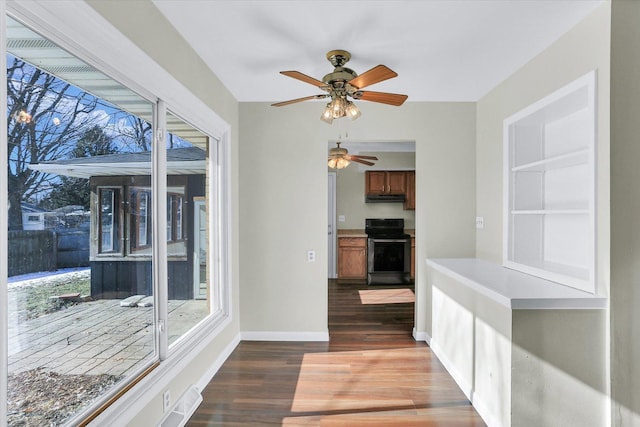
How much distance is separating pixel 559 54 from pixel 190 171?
2.71 m

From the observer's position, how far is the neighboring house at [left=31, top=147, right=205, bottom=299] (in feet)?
5.49

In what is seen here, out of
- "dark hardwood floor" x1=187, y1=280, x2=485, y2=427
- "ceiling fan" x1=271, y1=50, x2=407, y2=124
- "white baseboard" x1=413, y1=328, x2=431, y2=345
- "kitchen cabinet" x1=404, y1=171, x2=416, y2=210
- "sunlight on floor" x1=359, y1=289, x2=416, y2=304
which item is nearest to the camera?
"dark hardwood floor" x1=187, y1=280, x2=485, y2=427

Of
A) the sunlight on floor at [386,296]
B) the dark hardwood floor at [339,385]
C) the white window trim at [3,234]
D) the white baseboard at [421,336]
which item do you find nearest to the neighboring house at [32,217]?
the white window trim at [3,234]

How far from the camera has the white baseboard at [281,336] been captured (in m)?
3.81

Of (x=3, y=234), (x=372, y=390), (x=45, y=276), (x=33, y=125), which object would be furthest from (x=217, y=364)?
(x=33, y=125)

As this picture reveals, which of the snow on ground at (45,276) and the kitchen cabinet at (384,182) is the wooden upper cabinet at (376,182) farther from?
the snow on ground at (45,276)

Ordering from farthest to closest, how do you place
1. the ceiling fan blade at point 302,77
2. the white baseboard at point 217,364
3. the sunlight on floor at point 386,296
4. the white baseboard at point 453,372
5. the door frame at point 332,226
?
the door frame at point 332,226, the sunlight on floor at point 386,296, the white baseboard at point 217,364, the white baseboard at point 453,372, the ceiling fan blade at point 302,77

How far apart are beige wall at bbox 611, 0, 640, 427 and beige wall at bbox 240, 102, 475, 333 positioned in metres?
1.80

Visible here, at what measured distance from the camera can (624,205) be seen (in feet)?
6.50

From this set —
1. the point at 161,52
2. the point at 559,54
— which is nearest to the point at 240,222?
the point at 161,52

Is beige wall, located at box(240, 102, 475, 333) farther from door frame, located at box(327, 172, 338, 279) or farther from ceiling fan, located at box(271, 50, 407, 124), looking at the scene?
door frame, located at box(327, 172, 338, 279)

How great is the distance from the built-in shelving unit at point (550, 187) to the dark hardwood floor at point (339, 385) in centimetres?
118

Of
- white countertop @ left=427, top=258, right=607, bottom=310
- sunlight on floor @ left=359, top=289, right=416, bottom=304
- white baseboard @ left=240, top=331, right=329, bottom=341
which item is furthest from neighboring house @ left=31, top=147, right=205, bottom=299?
sunlight on floor @ left=359, top=289, right=416, bottom=304

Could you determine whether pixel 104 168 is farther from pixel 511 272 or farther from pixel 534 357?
pixel 511 272
